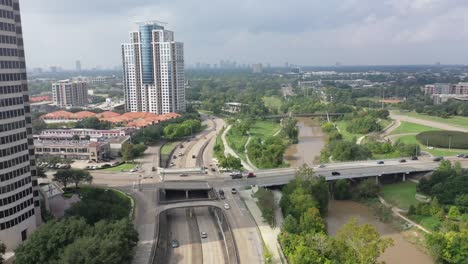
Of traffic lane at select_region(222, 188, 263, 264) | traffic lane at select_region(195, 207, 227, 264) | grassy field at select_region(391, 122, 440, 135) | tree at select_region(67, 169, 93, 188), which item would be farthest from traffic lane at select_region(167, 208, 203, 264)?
grassy field at select_region(391, 122, 440, 135)

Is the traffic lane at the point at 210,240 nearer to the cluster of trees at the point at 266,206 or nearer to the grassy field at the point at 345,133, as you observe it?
the cluster of trees at the point at 266,206

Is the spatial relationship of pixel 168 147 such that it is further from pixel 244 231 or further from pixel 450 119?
pixel 450 119

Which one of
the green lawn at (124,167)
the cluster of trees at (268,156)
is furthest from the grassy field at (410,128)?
the green lawn at (124,167)

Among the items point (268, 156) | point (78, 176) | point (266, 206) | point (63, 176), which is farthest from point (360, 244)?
point (63, 176)

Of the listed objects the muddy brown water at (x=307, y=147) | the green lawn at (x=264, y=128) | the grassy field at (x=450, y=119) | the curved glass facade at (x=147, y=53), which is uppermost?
the curved glass facade at (x=147, y=53)

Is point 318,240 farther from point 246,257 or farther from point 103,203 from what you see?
point 103,203

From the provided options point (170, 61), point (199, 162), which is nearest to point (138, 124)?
point (170, 61)
